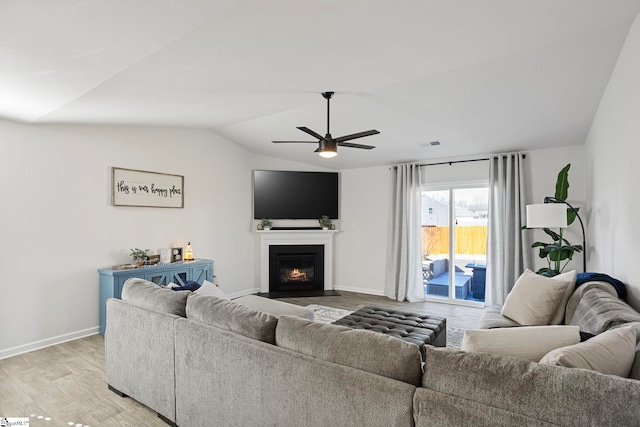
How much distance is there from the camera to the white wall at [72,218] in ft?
11.6

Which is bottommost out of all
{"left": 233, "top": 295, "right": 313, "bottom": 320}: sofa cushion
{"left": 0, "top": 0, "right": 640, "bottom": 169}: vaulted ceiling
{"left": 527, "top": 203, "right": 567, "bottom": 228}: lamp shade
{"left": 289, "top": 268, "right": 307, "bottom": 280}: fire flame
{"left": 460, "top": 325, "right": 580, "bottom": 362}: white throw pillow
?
{"left": 289, "top": 268, "right": 307, "bottom": 280}: fire flame

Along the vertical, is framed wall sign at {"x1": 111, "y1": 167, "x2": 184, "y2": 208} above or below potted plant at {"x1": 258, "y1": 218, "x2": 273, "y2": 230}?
above

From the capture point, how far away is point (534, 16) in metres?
2.07

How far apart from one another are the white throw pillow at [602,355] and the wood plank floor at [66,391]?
240 cm

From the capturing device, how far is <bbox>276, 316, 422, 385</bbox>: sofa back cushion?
1.38 meters

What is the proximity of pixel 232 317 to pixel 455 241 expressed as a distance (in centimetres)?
473

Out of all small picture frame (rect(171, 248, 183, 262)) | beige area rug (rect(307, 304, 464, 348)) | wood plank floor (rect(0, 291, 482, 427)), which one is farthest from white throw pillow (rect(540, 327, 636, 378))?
small picture frame (rect(171, 248, 183, 262))

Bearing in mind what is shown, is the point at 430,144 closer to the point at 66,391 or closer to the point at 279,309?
the point at 279,309

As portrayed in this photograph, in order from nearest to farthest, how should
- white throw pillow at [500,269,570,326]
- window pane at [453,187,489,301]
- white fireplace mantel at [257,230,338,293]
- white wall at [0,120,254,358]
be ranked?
white throw pillow at [500,269,570,326] → white wall at [0,120,254,358] → window pane at [453,187,489,301] → white fireplace mantel at [257,230,338,293]

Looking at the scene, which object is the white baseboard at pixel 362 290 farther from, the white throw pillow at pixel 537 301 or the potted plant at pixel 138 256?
the potted plant at pixel 138 256

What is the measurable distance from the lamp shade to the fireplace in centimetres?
385

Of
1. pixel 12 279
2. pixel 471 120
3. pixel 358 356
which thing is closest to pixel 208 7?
pixel 358 356

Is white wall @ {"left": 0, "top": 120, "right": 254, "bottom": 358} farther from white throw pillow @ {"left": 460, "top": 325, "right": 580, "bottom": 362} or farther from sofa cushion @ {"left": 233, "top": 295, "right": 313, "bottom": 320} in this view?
white throw pillow @ {"left": 460, "top": 325, "right": 580, "bottom": 362}

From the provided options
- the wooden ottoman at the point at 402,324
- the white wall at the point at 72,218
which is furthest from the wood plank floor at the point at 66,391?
the wooden ottoman at the point at 402,324
